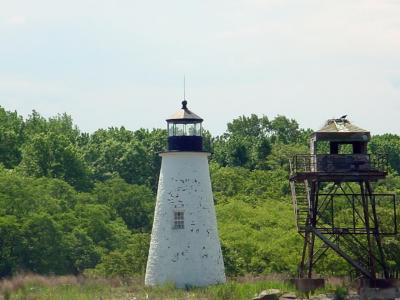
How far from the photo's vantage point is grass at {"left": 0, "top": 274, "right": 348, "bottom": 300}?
47.5m

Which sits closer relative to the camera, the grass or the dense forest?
the grass

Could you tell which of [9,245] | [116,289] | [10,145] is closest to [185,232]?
[116,289]

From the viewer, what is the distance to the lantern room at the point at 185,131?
170 feet

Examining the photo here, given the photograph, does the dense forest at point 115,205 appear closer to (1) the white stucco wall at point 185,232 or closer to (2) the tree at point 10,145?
(2) the tree at point 10,145

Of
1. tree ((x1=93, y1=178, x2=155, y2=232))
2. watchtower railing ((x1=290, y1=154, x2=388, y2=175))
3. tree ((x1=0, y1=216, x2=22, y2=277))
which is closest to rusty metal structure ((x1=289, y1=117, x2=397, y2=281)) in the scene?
watchtower railing ((x1=290, y1=154, x2=388, y2=175))

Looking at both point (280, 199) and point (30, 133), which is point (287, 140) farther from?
point (280, 199)

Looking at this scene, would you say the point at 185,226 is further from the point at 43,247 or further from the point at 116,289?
the point at 43,247

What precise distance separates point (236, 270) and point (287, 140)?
5728cm

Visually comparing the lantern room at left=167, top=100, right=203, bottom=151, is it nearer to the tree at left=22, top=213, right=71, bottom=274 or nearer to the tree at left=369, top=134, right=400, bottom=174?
the tree at left=22, top=213, right=71, bottom=274

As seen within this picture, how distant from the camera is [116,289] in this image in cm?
5056

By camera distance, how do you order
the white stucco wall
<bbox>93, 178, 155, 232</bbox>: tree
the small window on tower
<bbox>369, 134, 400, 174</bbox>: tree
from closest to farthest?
the white stucco wall < the small window on tower < <bbox>93, 178, 155, 232</bbox>: tree < <bbox>369, 134, 400, 174</bbox>: tree

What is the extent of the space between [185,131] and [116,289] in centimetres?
801

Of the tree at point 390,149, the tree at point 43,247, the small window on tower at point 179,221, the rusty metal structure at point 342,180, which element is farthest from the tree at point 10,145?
the rusty metal structure at point 342,180

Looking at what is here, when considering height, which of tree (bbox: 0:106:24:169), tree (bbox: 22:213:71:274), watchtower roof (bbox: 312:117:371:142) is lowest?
tree (bbox: 22:213:71:274)
